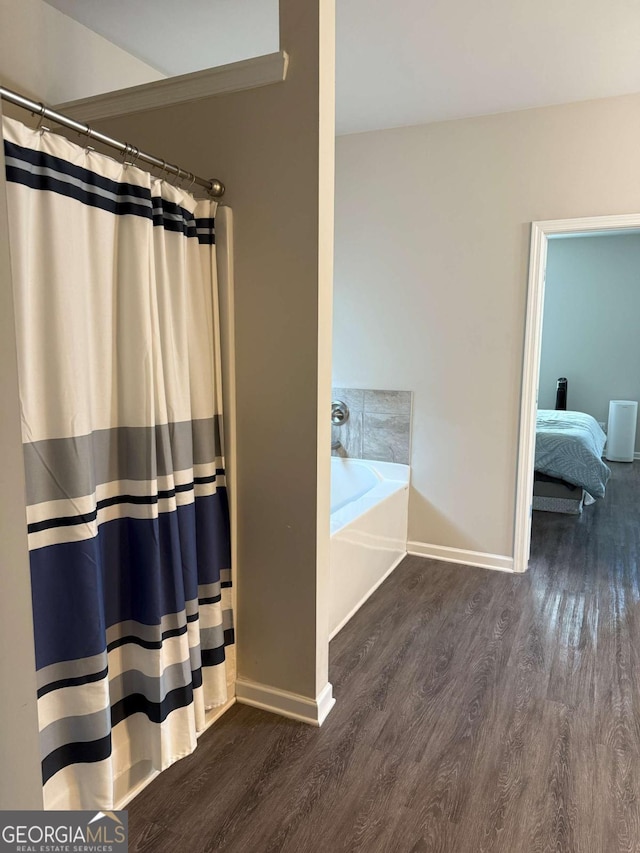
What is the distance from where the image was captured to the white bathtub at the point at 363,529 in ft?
8.96

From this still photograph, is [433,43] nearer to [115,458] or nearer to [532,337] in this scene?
[532,337]

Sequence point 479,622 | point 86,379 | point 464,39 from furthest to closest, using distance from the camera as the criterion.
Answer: point 479,622 → point 464,39 → point 86,379

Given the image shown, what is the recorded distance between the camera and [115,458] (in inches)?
66.8

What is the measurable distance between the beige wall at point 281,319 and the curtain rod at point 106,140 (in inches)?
2.9

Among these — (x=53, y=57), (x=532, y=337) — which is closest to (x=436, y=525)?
(x=532, y=337)

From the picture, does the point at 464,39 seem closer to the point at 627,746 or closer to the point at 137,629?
the point at 137,629

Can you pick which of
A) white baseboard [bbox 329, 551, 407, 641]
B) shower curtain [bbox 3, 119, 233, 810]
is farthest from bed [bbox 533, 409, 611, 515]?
shower curtain [bbox 3, 119, 233, 810]

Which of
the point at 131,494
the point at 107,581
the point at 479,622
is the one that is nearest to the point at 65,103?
the point at 131,494

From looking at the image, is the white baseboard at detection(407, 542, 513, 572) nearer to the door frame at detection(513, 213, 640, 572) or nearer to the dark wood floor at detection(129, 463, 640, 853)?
the door frame at detection(513, 213, 640, 572)

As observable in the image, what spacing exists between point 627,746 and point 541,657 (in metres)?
0.57

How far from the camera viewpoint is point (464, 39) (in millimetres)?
2453

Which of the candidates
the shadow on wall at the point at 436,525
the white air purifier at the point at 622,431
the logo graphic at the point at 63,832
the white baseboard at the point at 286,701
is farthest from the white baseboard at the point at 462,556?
the white air purifier at the point at 622,431

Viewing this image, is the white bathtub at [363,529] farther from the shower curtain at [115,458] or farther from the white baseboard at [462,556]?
the shower curtain at [115,458]

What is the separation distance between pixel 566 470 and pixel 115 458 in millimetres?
3720
